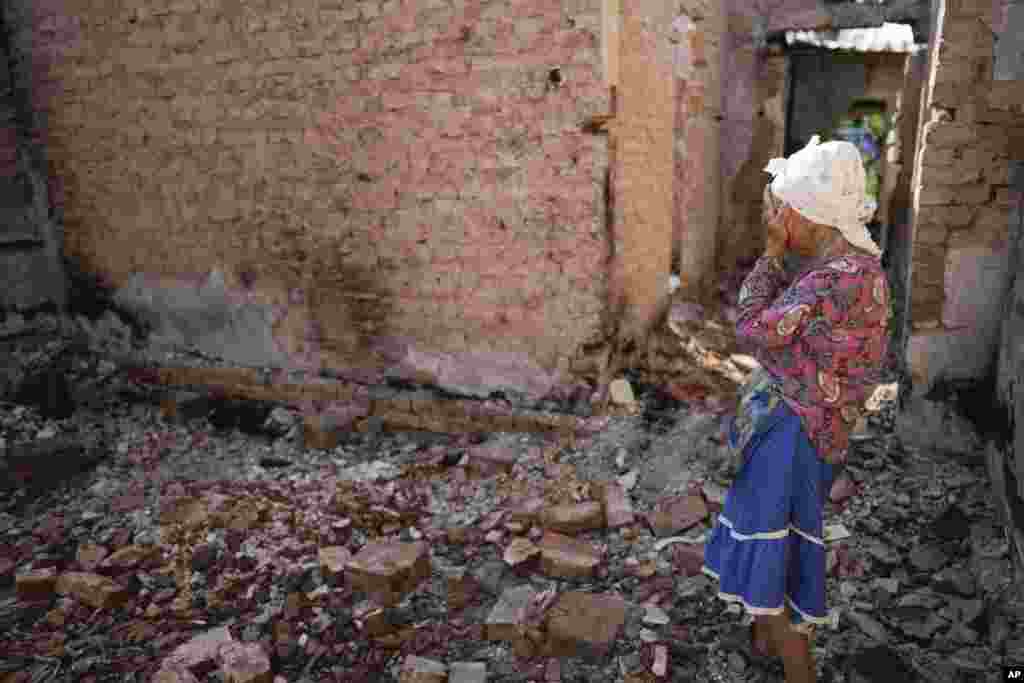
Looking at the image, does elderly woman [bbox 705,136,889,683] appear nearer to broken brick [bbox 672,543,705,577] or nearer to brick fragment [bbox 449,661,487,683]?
broken brick [bbox 672,543,705,577]

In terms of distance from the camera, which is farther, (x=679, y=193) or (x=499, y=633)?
(x=679, y=193)

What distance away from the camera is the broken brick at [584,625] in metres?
2.64

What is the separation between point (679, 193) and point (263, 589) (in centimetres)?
581

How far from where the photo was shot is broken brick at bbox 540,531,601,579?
123 inches

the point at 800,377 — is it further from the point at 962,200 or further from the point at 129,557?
the point at 129,557

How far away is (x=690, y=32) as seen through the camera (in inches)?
266

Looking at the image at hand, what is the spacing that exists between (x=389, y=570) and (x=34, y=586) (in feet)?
5.78

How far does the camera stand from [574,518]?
3414mm

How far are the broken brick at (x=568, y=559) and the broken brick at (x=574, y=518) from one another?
0.46 ft

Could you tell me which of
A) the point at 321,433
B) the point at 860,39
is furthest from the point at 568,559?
the point at 860,39

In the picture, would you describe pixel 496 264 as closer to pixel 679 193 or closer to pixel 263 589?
pixel 263 589

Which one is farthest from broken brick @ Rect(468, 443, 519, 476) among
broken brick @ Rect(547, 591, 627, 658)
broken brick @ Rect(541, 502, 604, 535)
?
broken brick @ Rect(547, 591, 627, 658)

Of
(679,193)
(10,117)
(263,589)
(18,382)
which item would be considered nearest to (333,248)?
(263,589)

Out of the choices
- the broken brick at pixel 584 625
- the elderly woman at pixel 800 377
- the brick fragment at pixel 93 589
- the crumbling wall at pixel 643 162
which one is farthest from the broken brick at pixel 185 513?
the elderly woman at pixel 800 377
